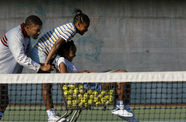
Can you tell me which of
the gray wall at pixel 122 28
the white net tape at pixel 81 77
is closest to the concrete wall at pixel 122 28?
the gray wall at pixel 122 28

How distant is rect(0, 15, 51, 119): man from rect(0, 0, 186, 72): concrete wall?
130 inches

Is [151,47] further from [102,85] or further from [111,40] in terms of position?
[102,85]

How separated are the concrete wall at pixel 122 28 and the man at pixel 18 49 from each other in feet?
10.8

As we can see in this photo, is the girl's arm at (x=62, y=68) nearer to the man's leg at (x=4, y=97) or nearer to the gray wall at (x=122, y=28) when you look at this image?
the man's leg at (x=4, y=97)

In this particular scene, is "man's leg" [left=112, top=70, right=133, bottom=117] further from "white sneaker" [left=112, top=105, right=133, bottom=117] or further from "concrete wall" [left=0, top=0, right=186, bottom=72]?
"concrete wall" [left=0, top=0, right=186, bottom=72]

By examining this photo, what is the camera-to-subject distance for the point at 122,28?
6.54 m

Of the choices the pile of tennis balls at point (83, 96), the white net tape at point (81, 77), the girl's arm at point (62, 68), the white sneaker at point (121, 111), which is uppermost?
the girl's arm at point (62, 68)

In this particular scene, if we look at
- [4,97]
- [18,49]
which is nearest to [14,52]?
[18,49]

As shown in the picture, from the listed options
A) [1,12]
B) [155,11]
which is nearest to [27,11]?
[1,12]

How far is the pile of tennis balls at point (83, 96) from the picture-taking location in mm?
2768

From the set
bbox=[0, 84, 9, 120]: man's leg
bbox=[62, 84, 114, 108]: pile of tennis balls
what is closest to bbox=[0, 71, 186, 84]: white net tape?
bbox=[62, 84, 114, 108]: pile of tennis balls

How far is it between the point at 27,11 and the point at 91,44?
4.64 ft

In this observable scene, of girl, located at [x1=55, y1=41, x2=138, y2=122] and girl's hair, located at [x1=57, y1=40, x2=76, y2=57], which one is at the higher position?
girl's hair, located at [x1=57, y1=40, x2=76, y2=57]

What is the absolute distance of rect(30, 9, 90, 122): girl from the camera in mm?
2941
